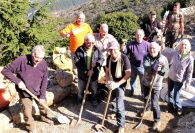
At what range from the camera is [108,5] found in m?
34.2

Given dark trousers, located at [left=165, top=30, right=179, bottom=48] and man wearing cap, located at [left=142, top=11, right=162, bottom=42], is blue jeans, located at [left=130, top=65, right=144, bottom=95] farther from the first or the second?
dark trousers, located at [left=165, top=30, right=179, bottom=48]

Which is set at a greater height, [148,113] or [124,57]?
[124,57]

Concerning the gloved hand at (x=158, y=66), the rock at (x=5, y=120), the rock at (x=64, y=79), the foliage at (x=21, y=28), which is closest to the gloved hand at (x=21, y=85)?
the rock at (x=5, y=120)

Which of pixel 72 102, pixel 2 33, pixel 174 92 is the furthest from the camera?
pixel 2 33

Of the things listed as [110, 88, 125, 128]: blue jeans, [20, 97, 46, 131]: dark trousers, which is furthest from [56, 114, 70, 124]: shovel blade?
[110, 88, 125, 128]: blue jeans

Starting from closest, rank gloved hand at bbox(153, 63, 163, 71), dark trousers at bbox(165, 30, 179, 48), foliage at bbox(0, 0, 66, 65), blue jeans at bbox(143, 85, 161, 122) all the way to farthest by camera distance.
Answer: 1. gloved hand at bbox(153, 63, 163, 71)
2. blue jeans at bbox(143, 85, 161, 122)
3. dark trousers at bbox(165, 30, 179, 48)
4. foliage at bbox(0, 0, 66, 65)

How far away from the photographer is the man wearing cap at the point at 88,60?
28.8 ft

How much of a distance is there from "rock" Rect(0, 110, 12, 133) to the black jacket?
6.18 ft

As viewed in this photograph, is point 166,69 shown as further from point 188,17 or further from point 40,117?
point 188,17

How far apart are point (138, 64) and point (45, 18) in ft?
18.8

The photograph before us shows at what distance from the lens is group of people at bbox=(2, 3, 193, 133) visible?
313 inches

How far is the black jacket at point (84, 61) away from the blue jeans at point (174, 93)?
66.1 inches

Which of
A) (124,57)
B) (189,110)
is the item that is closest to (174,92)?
(189,110)

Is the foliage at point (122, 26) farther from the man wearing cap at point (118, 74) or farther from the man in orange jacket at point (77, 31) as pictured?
the man wearing cap at point (118, 74)
